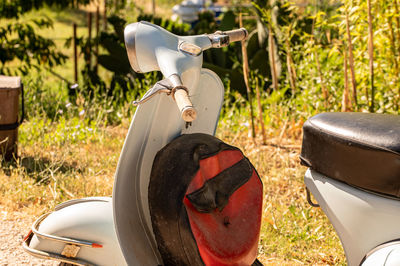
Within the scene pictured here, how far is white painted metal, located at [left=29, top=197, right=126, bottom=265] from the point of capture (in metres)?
1.71

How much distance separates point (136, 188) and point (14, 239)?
4.32 ft

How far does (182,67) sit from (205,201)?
0.40 metres

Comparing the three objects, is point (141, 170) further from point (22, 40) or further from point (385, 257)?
point (22, 40)

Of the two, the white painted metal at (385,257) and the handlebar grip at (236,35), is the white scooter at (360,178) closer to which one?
the white painted metal at (385,257)

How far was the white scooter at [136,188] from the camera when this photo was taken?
63.2 inches

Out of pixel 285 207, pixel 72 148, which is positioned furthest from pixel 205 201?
pixel 72 148

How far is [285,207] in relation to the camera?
312 cm

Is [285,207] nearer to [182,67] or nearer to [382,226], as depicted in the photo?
[382,226]

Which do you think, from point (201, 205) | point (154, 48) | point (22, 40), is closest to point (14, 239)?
point (201, 205)

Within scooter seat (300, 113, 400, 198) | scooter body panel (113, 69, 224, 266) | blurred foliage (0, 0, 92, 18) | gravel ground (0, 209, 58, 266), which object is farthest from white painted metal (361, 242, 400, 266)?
blurred foliage (0, 0, 92, 18)

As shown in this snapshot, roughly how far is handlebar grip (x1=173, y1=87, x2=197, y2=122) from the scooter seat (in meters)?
0.57

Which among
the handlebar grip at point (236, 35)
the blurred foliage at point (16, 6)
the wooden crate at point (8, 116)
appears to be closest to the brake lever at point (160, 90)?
the handlebar grip at point (236, 35)

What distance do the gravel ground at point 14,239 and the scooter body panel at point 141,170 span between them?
3.17 ft

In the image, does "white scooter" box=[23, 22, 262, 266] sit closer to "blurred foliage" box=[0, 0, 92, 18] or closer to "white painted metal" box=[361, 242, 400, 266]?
"white painted metal" box=[361, 242, 400, 266]
